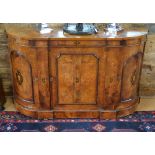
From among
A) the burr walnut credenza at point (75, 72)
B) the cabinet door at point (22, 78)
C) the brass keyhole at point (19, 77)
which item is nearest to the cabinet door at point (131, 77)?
the burr walnut credenza at point (75, 72)

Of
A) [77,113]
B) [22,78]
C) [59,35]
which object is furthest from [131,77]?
[22,78]

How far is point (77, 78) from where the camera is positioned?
2.69 metres

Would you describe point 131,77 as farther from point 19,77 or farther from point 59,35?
point 19,77

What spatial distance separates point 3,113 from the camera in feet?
9.83

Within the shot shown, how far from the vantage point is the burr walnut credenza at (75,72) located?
98.0 inches

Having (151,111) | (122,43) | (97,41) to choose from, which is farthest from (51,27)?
(151,111)

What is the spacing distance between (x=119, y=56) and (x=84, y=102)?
68 centimetres

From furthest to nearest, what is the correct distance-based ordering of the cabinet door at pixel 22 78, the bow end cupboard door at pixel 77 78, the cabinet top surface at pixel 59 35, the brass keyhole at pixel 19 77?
the brass keyhole at pixel 19 77 → the cabinet door at pixel 22 78 → the bow end cupboard door at pixel 77 78 → the cabinet top surface at pixel 59 35

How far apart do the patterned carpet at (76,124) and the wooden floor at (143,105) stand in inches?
5.7

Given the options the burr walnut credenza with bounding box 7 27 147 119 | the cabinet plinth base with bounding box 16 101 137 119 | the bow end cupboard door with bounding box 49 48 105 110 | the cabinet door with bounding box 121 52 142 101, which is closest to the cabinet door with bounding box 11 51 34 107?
the burr walnut credenza with bounding box 7 27 147 119

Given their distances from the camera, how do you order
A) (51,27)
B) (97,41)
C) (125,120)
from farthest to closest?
(125,120), (51,27), (97,41)

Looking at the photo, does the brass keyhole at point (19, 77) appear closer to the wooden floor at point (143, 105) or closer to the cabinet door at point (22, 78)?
the cabinet door at point (22, 78)

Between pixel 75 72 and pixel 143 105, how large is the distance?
110 centimetres

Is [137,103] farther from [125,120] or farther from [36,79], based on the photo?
[36,79]
